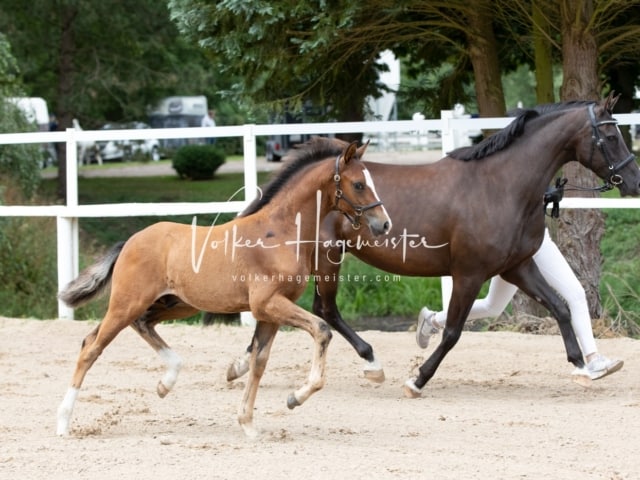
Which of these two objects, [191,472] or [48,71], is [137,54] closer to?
[48,71]

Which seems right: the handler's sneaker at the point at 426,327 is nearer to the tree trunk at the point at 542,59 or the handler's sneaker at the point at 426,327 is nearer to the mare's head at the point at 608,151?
the mare's head at the point at 608,151

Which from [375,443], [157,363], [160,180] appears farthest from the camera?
[160,180]

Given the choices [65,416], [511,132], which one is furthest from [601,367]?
[65,416]

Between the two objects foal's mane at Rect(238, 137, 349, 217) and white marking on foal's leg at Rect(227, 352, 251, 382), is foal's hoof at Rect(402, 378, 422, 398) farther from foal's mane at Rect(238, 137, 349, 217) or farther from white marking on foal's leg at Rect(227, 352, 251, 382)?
foal's mane at Rect(238, 137, 349, 217)

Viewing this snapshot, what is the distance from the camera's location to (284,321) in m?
5.64

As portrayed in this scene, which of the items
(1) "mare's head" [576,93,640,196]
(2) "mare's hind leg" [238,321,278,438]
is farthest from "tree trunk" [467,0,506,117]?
(2) "mare's hind leg" [238,321,278,438]

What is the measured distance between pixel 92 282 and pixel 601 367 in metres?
3.55

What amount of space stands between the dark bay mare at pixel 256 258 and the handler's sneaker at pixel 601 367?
88.7 inches

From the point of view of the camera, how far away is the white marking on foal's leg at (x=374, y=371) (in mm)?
7477

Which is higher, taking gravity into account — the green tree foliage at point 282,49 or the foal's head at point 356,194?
the green tree foliage at point 282,49

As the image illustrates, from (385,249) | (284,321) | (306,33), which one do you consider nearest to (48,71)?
(306,33)

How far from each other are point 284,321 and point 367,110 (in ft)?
25.7

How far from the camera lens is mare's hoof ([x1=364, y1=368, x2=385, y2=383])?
748cm

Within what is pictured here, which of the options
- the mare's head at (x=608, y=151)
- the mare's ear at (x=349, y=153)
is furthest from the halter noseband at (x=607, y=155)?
the mare's ear at (x=349, y=153)
